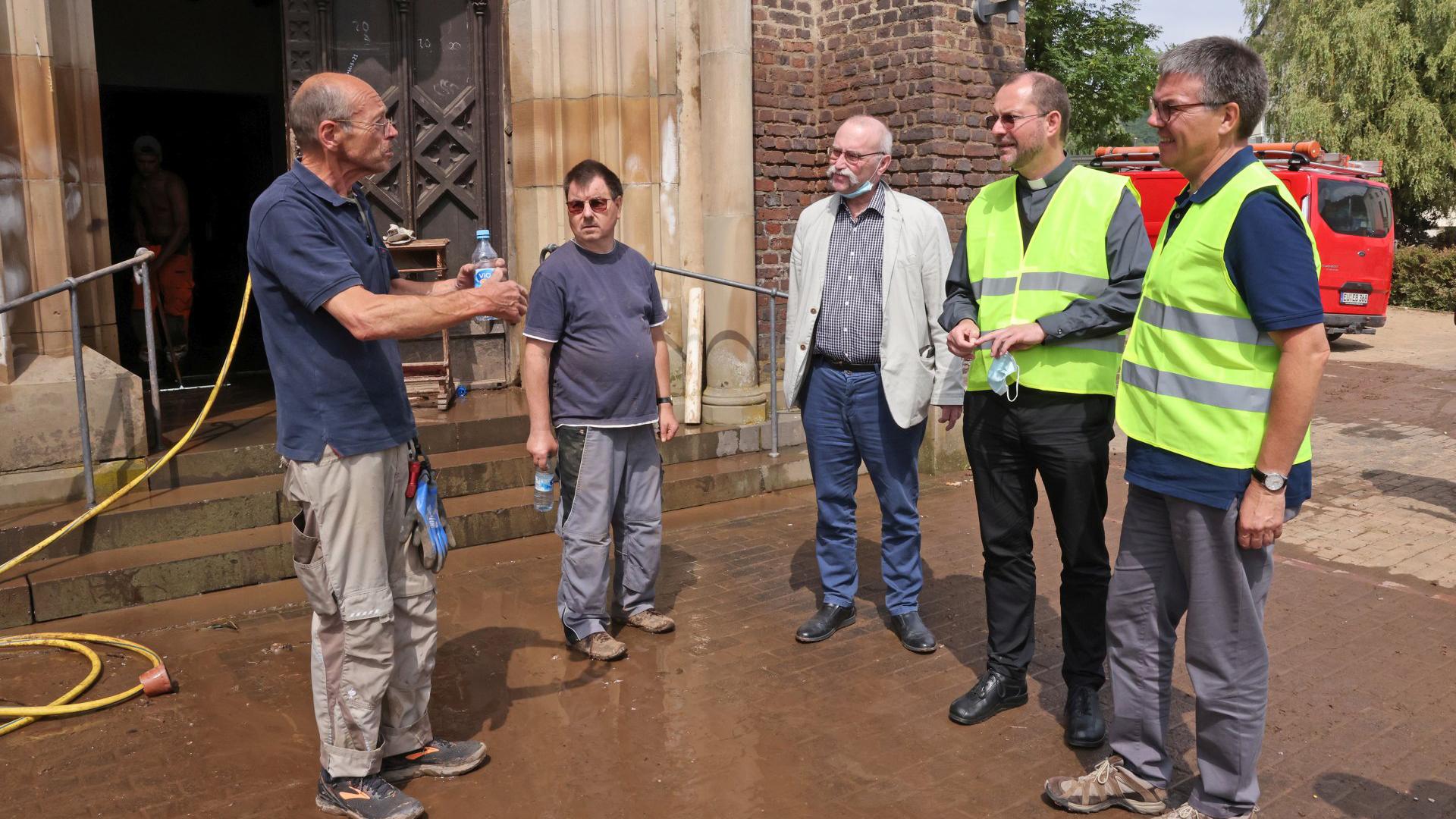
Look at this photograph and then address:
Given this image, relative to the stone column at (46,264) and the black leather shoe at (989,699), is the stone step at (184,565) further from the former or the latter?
the black leather shoe at (989,699)

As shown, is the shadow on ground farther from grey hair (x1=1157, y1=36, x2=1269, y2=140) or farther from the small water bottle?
the small water bottle

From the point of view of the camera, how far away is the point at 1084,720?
3.86 m

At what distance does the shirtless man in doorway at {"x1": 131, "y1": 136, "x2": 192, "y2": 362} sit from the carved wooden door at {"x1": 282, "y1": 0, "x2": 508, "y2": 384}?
1728mm

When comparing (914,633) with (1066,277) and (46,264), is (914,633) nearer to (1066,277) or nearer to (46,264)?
(1066,277)

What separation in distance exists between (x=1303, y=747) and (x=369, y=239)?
138 inches

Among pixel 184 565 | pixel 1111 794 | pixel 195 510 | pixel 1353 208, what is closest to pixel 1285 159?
pixel 1353 208

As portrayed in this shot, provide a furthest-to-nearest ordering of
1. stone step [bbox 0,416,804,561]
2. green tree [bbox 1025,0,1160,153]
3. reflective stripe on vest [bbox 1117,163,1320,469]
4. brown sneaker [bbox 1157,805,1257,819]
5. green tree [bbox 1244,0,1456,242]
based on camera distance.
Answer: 1. green tree [bbox 1025,0,1160,153]
2. green tree [bbox 1244,0,1456,242]
3. stone step [bbox 0,416,804,561]
4. brown sneaker [bbox 1157,805,1257,819]
5. reflective stripe on vest [bbox 1117,163,1320,469]

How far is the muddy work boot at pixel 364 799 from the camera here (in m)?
3.38

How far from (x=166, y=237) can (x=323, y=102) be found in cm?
650

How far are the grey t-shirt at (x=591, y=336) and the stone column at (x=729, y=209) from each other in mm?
3480

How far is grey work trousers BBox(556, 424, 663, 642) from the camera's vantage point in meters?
4.67

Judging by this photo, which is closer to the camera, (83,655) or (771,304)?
(83,655)

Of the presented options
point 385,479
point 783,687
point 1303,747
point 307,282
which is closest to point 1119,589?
point 1303,747

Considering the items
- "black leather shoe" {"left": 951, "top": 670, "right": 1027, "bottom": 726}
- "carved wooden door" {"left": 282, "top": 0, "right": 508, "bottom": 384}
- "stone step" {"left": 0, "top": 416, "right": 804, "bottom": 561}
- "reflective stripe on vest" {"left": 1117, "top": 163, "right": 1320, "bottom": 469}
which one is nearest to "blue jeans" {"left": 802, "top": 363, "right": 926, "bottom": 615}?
"black leather shoe" {"left": 951, "top": 670, "right": 1027, "bottom": 726}
